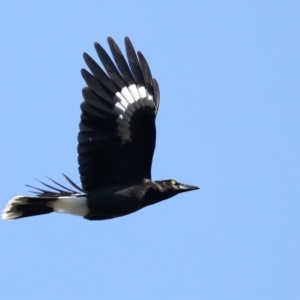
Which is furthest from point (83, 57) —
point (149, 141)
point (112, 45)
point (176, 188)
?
point (176, 188)

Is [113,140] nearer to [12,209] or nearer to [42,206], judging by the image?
[42,206]

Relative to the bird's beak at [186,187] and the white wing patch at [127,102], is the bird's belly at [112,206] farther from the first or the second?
the bird's beak at [186,187]

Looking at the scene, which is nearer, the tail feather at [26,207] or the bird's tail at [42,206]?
the bird's tail at [42,206]

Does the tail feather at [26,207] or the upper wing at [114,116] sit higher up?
the upper wing at [114,116]

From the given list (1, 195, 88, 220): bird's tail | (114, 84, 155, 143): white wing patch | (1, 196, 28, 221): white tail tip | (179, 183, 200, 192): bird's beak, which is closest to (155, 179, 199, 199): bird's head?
(179, 183, 200, 192): bird's beak

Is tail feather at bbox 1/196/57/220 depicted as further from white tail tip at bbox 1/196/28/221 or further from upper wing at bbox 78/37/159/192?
upper wing at bbox 78/37/159/192

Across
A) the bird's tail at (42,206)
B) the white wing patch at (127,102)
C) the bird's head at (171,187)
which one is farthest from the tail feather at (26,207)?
the bird's head at (171,187)

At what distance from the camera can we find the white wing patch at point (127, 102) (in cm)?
1234

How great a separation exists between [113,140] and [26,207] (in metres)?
1.43

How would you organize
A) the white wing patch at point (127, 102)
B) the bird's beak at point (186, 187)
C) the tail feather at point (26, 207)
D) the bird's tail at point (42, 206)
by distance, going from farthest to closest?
the bird's beak at point (186, 187)
the tail feather at point (26, 207)
the bird's tail at point (42, 206)
the white wing patch at point (127, 102)

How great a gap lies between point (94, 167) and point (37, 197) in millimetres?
828

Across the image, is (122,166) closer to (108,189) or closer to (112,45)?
(108,189)

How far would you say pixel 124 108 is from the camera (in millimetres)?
12359

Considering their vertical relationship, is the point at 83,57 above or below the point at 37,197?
above
